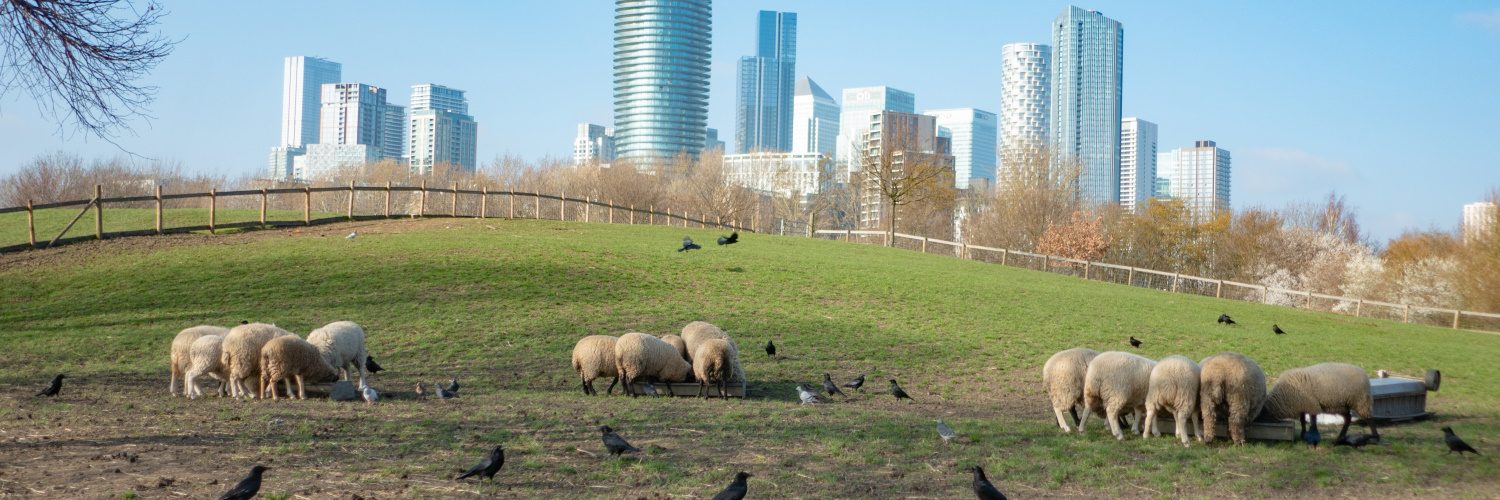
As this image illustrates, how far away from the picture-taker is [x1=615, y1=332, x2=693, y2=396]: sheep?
1545cm

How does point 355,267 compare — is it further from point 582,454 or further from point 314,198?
point 314,198

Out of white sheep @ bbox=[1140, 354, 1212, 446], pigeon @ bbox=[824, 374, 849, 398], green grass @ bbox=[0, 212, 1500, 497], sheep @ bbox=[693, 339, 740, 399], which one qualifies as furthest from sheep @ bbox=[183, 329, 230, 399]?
white sheep @ bbox=[1140, 354, 1212, 446]

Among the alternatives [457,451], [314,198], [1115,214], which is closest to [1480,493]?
[457,451]

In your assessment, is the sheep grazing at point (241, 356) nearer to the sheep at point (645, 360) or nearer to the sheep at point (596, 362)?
the sheep at point (596, 362)

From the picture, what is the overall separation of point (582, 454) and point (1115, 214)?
3372 inches

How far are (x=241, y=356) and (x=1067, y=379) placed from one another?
11.1m

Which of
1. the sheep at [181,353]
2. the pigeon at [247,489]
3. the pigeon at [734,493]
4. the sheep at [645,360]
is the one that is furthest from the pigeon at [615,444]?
the sheep at [181,353]

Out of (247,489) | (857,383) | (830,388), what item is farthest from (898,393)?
(247,489)

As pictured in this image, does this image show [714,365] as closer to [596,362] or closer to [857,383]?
[596,362]

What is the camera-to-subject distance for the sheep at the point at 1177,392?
1150 cm

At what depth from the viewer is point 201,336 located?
1439 cm

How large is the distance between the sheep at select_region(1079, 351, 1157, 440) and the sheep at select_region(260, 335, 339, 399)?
10411mm

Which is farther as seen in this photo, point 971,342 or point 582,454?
point 971,342

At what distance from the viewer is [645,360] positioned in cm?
1554
